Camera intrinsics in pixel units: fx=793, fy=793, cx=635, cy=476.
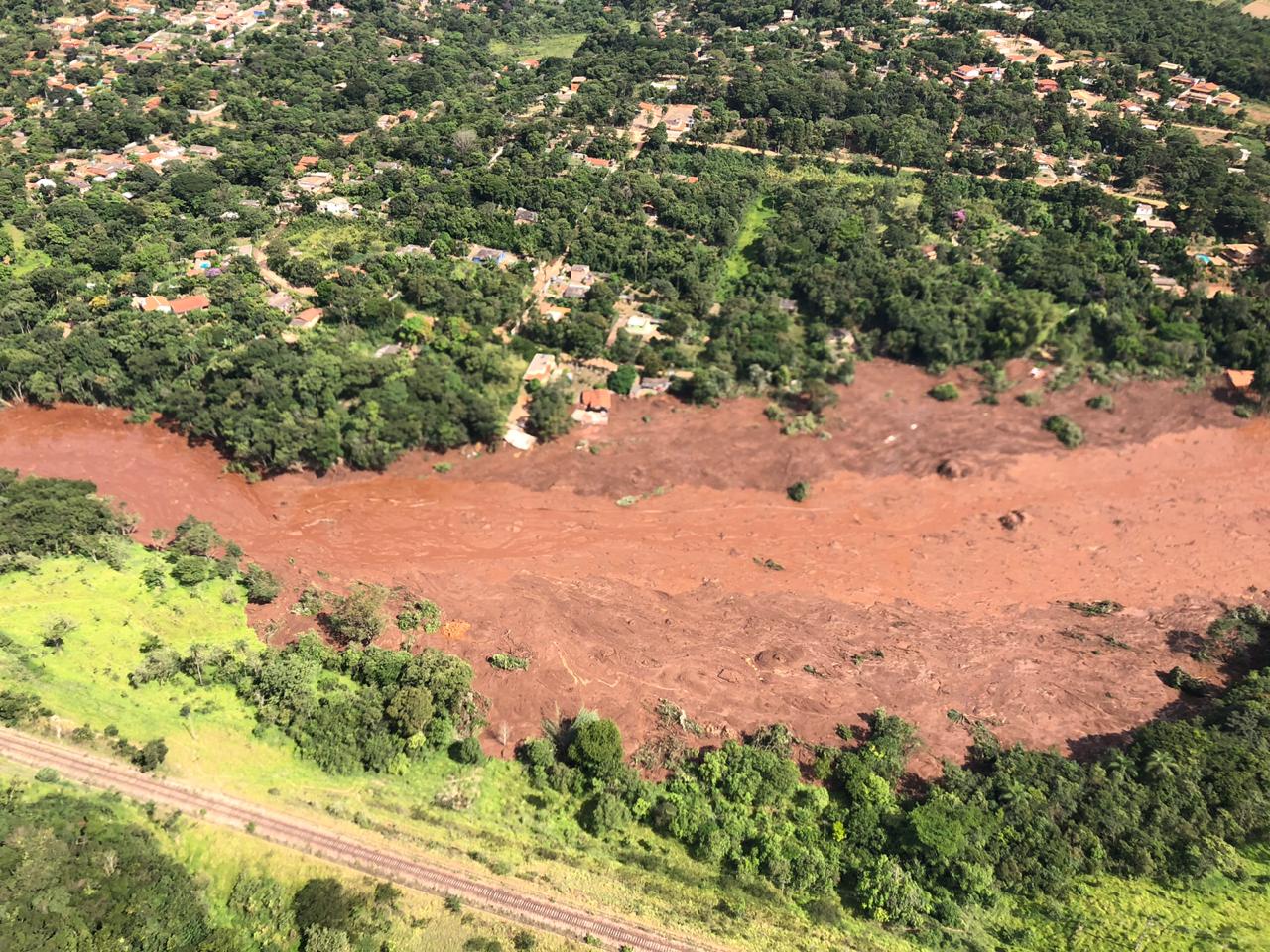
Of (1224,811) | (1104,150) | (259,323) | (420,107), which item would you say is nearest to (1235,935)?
(1224,811)

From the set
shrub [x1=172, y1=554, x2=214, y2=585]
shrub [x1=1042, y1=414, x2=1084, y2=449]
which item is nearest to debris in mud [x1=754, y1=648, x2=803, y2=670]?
shrub [x1=1042, y1=414, x2=1084, y2=449]

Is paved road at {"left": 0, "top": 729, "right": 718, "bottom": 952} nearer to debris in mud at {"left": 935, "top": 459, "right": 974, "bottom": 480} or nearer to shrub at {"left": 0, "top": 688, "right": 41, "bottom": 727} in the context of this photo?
shrub at {"left": 0, "top": 688, "right": 41, "bottom": 727}

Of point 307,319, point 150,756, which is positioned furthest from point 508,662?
point 307,319

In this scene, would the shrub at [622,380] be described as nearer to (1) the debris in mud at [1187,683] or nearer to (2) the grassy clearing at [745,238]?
(2) the grassy clearing at [745,238]

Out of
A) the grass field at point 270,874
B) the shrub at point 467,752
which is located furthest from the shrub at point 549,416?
the grass field at point 270,874

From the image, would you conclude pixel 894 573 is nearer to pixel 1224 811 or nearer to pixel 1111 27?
pixel 1224 811

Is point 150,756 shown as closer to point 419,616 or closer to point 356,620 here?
point 356,620
